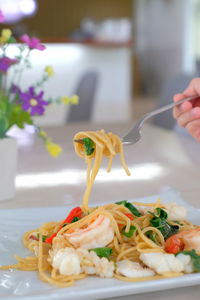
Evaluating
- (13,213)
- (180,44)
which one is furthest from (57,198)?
(180,44)

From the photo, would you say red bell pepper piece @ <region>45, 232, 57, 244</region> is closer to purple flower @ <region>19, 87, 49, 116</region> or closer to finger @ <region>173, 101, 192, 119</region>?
purple flower @ <region>19, 87, 49, 116</region>

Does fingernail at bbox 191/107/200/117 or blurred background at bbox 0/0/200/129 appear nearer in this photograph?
fingernail at bbox 191/107/200/117

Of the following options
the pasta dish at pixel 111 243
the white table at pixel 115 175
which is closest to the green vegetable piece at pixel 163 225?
the pasta dish at pixel 111 243

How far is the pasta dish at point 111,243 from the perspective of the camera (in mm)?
842

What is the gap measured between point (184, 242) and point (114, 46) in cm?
522

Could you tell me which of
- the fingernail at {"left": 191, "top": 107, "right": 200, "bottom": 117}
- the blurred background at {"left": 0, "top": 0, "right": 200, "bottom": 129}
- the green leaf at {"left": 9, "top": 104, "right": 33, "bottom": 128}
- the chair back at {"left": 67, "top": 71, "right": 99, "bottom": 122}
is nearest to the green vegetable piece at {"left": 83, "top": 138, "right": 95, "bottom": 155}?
the green leaf at {"left": 9, "top": 104, "right": 33, "bottom": 128}

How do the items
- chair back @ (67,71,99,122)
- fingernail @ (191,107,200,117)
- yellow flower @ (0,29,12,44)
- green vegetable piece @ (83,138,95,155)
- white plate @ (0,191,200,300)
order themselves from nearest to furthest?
white plate @ (0,191,200,300), green vegetable piece @ (83,138,95,155), yellow flower @ (0,29,12,44), fingernail @ (191,107,200,117), chair back @ (67,71,99,122)

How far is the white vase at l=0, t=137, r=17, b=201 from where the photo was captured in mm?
Result: 1331

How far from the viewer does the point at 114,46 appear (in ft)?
19.7

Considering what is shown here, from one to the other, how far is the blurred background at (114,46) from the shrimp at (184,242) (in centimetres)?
431

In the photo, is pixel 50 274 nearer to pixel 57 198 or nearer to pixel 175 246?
pixel 175 246

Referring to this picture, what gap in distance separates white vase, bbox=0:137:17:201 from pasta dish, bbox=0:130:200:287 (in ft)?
0.91

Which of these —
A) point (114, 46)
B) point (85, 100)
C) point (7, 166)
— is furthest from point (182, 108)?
point (114, 46)

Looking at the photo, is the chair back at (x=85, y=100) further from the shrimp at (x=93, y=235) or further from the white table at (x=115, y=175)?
the shrimp at (x=93, y=235)
